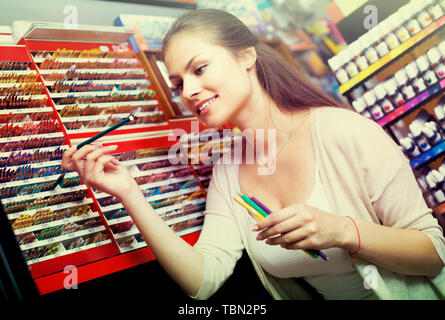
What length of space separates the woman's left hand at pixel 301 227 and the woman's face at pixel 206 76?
43 centimetres

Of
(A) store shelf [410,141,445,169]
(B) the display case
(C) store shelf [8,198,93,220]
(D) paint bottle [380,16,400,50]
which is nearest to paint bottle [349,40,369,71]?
(B) the display case

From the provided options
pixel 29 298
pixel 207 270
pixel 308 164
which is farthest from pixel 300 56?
pixel 29 298

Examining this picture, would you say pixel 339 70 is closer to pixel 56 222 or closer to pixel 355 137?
pixel 355 137

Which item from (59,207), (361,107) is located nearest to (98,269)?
(59,207)

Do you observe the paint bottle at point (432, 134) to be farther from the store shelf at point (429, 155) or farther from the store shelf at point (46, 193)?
the store shelf at point (46, 193)

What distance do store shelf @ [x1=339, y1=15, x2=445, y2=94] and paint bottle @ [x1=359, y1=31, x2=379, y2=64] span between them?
25 millimetres

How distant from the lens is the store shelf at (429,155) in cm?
170

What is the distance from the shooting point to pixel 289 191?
1.26m

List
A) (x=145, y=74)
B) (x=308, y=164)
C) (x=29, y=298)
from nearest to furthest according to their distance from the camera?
(x=29, y=298) < (x=308, y=164) < (x=145, y=74)

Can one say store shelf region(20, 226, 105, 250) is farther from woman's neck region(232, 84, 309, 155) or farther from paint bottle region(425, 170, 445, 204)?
paint bottle region(425, 170, 445, 204)

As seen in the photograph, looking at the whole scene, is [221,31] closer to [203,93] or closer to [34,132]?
[203,93]

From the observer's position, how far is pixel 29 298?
65 centimetres

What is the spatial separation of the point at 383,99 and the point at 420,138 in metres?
0.26

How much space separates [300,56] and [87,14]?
166 centimetres
